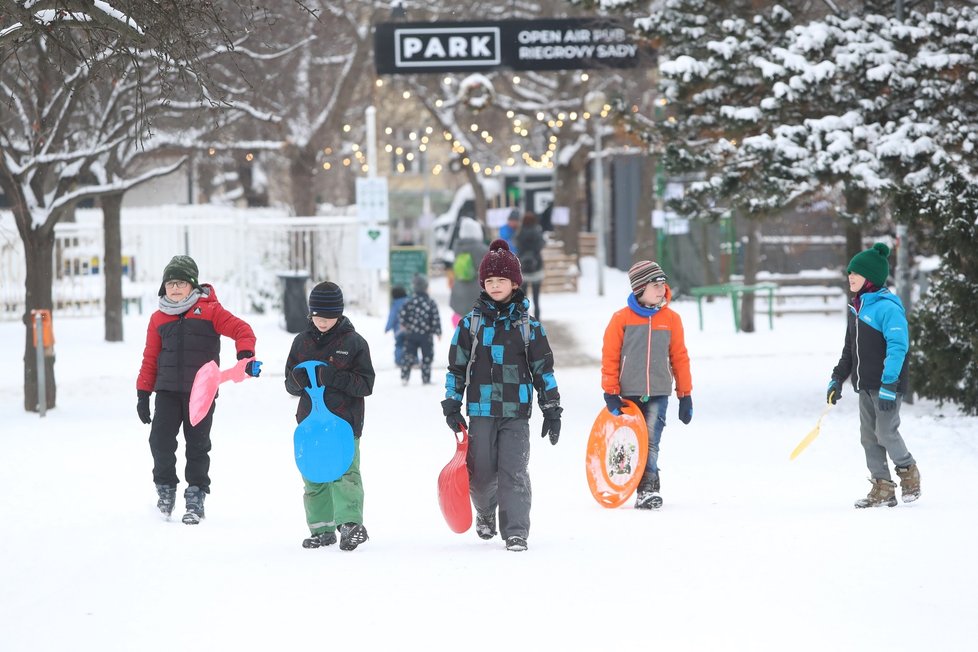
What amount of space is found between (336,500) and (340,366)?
675 mm

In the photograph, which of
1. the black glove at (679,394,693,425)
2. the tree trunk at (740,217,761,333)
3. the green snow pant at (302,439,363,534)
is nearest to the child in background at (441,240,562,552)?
the green snow pant at (302,439,363,534)

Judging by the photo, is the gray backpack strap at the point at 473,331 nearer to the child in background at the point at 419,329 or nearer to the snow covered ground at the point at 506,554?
the snow covered ground at the point at 506,554

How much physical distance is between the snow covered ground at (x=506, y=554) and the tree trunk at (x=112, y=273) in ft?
24.2

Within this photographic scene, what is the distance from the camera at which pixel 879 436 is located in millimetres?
7965

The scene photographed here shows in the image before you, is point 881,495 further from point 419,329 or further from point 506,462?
point 419,329

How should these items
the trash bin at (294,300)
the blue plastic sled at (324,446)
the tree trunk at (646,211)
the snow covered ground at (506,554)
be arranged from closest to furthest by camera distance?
1. the snow covered ground at (506,554)
2. the blue plastic sled at (324,446)
3. the trash bin at (294,300)
4. the tree trunk at (646,211)

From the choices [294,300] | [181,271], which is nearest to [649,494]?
[181,271]

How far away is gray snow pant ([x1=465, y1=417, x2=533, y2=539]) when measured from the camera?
7.06 metres

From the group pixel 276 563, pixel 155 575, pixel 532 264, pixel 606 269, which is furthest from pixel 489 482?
pixel 606 269

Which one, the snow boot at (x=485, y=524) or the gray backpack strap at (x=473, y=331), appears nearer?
the gray backpack strap at (x=473, y=331)

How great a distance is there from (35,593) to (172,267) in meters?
2.30

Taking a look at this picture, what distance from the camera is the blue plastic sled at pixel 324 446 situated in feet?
22.7

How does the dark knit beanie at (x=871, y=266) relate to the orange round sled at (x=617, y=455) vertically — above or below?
above

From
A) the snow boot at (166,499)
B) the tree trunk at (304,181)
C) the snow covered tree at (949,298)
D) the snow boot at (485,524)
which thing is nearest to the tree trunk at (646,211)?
the tree trunk at (304,181)
